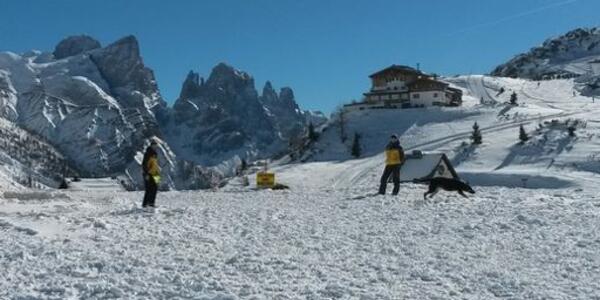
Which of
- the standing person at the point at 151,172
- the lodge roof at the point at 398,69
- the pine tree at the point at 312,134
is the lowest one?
the standing person at the point at 151,172

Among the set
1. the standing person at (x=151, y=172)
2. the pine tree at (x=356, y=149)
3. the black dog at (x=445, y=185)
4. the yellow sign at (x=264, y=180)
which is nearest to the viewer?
the standing person at (x=151, y=172)

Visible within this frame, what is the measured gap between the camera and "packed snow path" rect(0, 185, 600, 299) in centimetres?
886

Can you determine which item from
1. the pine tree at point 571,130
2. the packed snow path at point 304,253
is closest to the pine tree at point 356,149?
the pine tree at point 571,130

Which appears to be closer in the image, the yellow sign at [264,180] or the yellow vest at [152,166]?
the yellow vest at [152,166]

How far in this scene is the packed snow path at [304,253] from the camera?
29.1ft

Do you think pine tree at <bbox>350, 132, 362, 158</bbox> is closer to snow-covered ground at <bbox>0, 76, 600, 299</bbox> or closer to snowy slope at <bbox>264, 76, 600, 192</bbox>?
snowy slope at <bbox>264, 76, 600, 192</bbox>

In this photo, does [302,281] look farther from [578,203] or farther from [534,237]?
[578,203]

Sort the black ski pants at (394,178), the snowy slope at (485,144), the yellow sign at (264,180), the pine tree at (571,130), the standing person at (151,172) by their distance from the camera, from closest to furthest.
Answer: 1. the standing person at (151,172)
2. the black ski pants at (394,178)
3. the yellow sign at (264,180)
4. the snowy slope at (485,144)
5. the pine tree at (571,130)

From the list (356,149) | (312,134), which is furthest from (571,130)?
(312,134)

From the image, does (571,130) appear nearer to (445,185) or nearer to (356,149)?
(356,149)

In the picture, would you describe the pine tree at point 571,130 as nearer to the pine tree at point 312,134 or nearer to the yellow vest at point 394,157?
the pine tree at point 312,134

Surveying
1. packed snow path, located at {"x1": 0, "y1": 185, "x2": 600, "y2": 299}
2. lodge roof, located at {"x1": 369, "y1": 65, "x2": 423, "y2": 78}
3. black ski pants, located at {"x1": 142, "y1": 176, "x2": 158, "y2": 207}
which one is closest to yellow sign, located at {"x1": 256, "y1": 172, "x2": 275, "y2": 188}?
black ski pants, located at {"x1": 142, "y1": 176, "x2": 158, "y2": 207}

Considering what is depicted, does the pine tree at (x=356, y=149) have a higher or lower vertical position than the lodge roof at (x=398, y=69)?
lower

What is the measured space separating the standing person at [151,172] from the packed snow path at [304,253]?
1278mm
